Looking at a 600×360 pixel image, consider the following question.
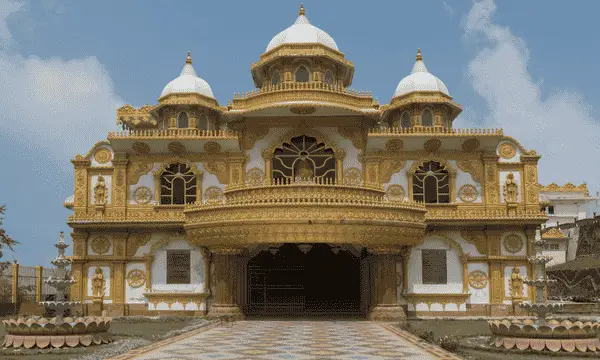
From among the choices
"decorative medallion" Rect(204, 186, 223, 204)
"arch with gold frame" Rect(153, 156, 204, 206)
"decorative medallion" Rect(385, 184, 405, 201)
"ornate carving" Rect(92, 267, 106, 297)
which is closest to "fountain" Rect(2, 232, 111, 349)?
"ornate carving" Rect(92, 267, 106, 297)

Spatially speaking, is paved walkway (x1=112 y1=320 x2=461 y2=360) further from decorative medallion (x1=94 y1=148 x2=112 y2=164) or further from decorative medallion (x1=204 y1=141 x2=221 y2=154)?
decorative medallion (x1=94 y1=148 x2=112 y2=164)

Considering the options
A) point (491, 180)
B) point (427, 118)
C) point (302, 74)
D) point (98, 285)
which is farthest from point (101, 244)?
point (491, 180)

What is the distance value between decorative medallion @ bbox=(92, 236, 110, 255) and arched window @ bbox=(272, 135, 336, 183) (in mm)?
7830

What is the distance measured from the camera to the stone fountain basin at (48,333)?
56.0 ft

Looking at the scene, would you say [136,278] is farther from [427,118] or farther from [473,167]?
[473,167]

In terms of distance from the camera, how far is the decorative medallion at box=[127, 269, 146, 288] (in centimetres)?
2930

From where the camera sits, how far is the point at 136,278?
29344 mm

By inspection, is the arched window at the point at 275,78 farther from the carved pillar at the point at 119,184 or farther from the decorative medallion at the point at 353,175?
the carved pillar at the point at 119,184

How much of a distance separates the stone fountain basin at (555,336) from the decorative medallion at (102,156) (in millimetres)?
20057

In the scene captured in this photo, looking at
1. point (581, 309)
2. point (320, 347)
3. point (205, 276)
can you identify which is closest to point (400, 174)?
point (205, 276)

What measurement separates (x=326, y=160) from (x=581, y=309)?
1532 centimetres

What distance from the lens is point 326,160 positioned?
30.0 meters

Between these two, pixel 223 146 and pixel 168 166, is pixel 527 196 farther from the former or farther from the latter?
pixel 168 166

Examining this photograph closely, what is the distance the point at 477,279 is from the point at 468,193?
12.2 feet
